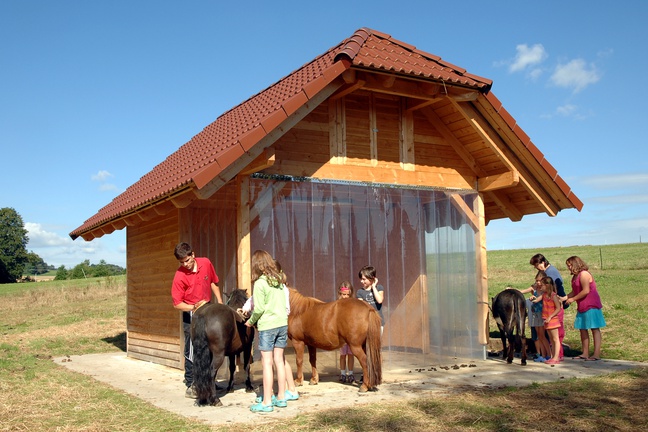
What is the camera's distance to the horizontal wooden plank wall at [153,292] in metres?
10.2

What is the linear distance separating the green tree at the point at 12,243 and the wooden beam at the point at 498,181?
2373 inches

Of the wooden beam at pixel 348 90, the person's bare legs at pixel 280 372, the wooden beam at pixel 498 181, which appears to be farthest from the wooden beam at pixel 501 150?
the person's bare legs at pixel 280 372

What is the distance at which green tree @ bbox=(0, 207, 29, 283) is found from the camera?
64.7 meters

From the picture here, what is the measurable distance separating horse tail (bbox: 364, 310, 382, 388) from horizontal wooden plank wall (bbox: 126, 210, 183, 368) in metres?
3.70

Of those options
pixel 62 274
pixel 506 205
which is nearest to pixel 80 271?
pixel 62 274

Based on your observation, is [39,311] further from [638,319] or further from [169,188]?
[638,319]

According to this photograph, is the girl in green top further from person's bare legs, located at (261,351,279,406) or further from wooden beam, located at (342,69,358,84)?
wooden beam, located at (342,69,358,84)

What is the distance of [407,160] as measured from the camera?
10.4 meters

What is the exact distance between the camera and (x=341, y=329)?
7578 mm

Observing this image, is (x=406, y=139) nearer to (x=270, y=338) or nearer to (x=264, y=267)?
(x=264, y=267)

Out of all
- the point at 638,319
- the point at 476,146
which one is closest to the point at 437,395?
the point at 476,146

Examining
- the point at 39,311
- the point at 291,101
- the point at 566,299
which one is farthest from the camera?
the point at 39,311

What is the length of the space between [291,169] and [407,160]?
2.24m

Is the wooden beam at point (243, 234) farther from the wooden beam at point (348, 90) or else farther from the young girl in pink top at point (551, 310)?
the young girl in pink top at point (551, 310)
